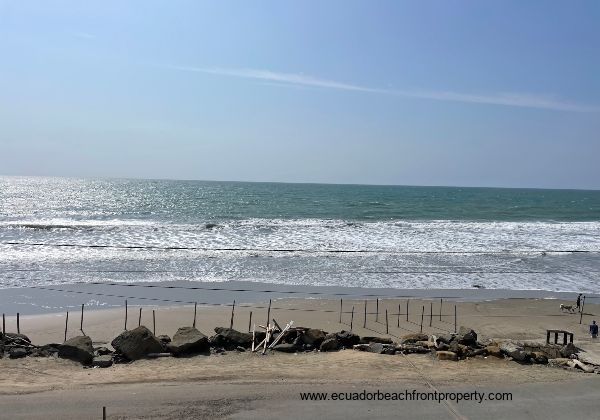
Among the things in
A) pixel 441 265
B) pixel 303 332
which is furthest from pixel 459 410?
pixel 441 265

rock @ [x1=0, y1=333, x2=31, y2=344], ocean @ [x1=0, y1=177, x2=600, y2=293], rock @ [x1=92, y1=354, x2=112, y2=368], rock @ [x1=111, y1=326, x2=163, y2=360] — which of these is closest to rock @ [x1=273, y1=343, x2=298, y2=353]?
rock @ [x1=111, y1=326, x2=163, y2=360]

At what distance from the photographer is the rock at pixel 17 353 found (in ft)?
43.9

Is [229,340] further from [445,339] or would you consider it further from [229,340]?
[445,339]

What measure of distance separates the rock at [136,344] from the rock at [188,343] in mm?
468

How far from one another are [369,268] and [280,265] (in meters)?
5.07

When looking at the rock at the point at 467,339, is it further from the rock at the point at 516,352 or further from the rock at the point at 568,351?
the rock at the point at 568,351

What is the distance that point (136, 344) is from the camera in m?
13.7

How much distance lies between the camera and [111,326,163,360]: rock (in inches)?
536

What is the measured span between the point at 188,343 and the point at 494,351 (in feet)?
29.3

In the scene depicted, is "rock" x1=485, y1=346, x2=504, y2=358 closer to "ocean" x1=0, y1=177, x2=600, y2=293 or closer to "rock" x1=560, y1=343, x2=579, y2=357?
"rock" x1=560, y1=343, x2=579, y2=357

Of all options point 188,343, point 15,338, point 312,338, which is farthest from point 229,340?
point 15,338

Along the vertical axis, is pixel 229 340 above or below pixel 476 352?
below

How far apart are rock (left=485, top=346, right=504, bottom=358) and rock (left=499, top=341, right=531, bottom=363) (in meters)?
0.15

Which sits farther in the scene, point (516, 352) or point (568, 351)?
point (568, 351)
